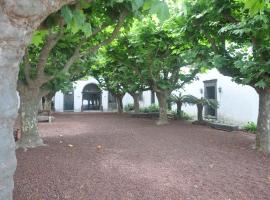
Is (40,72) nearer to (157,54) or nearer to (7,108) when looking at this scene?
(7,108)

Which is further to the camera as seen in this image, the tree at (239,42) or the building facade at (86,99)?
the building facade at (86,99)

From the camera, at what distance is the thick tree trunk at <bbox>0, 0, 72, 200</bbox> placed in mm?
2730

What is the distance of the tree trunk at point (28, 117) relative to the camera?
8648 mm

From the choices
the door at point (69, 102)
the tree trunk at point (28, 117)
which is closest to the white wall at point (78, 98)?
the door at point (69, 102)

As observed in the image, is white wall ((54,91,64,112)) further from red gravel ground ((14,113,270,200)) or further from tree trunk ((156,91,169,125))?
red gravel ground ((14,113,270,200))

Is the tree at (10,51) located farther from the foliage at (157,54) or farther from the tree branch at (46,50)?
the foliage at (157,54)

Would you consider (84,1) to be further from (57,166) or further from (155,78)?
(155,78)

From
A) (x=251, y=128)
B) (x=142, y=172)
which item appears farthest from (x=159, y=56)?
(x=142, y=172)

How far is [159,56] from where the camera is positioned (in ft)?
50.6

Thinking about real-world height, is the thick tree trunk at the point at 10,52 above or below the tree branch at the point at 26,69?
below

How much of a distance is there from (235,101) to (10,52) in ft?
50.9

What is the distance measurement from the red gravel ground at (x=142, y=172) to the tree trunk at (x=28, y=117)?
56cm

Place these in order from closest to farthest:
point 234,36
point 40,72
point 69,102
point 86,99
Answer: point 40,72, point 234,36, point 69,102, point 86,99

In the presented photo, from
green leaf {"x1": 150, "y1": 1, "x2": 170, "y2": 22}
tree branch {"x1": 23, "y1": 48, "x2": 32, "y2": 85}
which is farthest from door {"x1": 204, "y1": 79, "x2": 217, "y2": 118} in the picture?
green leaf {"x1": 150, "y1": 1, "x2": 170, "y2": 22}
